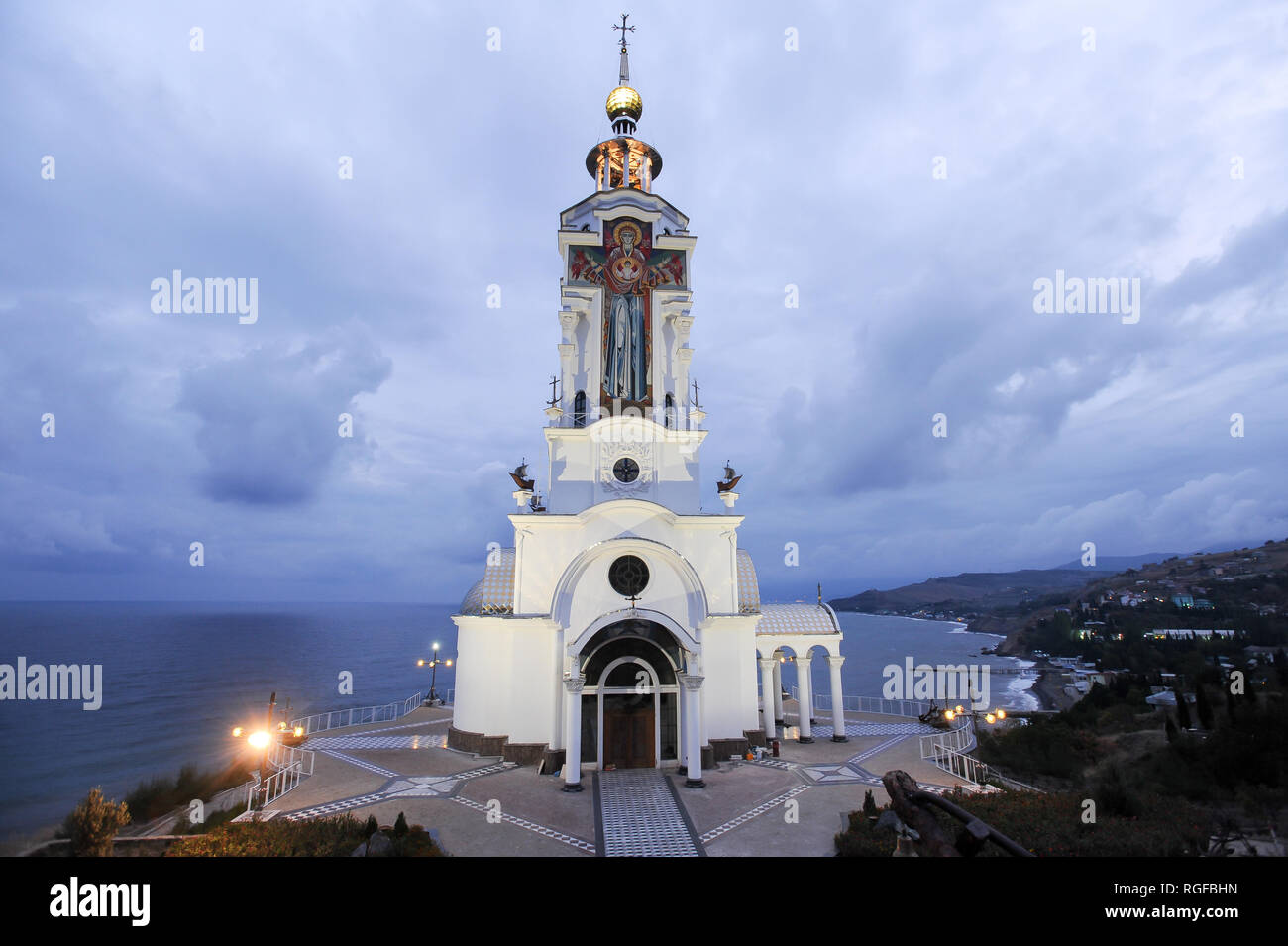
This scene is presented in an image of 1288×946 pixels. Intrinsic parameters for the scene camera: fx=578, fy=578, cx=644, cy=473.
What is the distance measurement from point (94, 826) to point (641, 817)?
10.0m

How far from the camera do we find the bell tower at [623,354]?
773 inches

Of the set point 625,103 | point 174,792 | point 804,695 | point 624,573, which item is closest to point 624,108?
point 625,103

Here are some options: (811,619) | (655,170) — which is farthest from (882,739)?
(655,170)

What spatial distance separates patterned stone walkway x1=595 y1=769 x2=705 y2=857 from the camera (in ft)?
37.6

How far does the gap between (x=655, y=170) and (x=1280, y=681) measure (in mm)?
31249

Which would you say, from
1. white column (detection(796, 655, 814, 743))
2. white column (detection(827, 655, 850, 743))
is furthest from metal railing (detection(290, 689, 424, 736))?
white column (detection(827, 655, 850, 743))

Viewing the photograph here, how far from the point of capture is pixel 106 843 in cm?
988

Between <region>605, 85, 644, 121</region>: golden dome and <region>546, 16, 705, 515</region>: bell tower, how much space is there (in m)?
1.59

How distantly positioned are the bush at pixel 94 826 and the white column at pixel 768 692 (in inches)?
639

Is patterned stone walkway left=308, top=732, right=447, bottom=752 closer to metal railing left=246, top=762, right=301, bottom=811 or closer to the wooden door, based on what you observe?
metal railing left=246, top=762, right=301, bottom=811
